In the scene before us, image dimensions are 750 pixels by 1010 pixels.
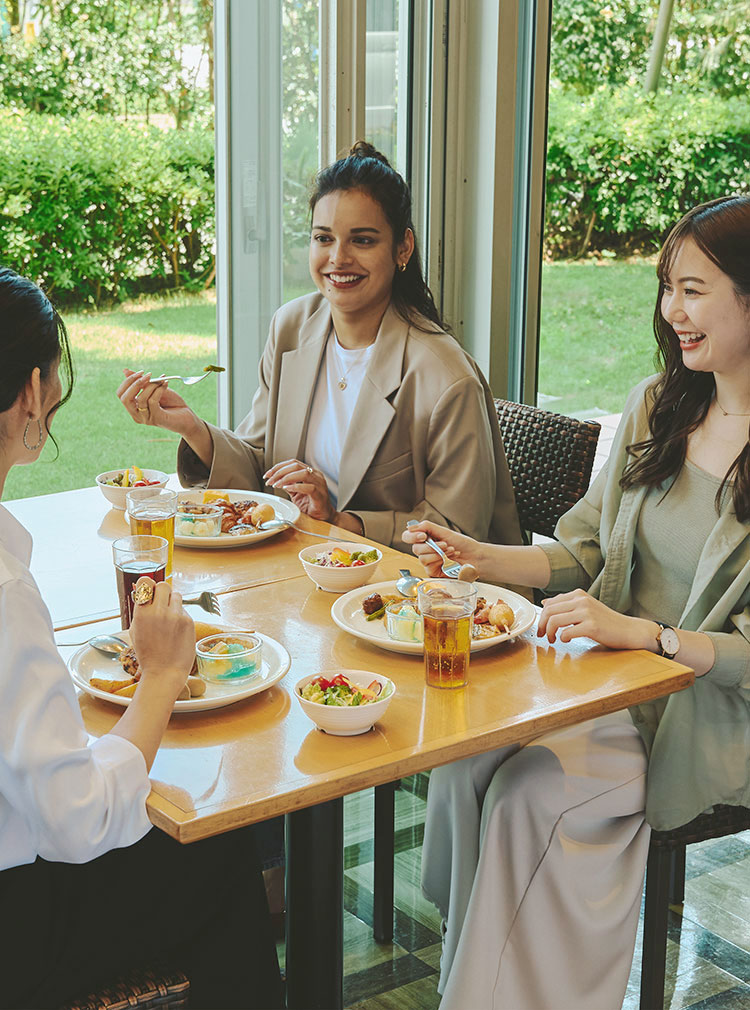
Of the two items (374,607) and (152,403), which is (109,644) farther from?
(152,403)

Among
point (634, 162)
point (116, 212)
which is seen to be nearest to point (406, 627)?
point (634, 162)

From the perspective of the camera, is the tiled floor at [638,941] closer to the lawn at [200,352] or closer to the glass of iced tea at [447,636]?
the glass of iced tea at [447,636]

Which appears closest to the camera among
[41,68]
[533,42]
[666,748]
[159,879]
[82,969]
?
[82,969]

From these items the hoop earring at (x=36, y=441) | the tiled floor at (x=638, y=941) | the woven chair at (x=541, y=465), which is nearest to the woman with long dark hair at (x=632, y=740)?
the tiled floor at (x=638, y=941)

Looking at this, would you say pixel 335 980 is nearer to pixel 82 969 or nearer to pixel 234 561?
pixel 82 969

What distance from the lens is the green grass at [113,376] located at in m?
3.79

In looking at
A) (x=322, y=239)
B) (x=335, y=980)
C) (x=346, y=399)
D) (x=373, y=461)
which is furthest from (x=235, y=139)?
(x=335, y=980)

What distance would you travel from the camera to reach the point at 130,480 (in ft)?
7.49

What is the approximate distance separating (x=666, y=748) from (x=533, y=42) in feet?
7.45

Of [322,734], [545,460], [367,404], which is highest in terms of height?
[367,404]

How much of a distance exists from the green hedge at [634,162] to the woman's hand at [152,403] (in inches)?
60.9

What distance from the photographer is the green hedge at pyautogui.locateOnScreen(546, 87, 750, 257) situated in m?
3.51

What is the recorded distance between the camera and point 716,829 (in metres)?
1.77

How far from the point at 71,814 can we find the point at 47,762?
6 centimetres
